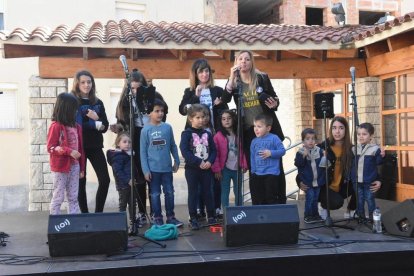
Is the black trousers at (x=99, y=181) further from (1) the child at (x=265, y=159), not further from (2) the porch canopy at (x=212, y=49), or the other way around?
(2) the porch canopy at (x=212, y=49)

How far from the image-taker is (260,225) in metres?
3.85

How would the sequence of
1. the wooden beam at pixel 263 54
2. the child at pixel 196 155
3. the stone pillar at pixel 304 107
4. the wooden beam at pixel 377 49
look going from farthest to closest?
the stone pillar at pixel 304 107
the wooden beam at pixel 263 54
the wooden beam at pixel 377 49
the child at pixel 196 155

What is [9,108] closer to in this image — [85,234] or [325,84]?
[325,84]

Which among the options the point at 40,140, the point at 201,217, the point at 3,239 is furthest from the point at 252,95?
the point at 40,140

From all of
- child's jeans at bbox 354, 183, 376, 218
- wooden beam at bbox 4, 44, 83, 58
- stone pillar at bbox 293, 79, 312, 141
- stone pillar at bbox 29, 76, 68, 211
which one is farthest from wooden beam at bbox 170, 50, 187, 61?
child's jeans at bbox 354, 183, 376, 218

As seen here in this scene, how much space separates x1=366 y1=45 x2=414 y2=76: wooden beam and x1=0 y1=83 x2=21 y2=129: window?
7.61 meters

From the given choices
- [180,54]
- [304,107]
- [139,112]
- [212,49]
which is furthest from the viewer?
[304,107]

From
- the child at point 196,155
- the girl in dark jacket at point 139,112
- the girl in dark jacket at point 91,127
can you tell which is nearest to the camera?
the girl in dark jacket at point 139,112

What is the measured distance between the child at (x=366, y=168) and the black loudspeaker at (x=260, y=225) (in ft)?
4.41

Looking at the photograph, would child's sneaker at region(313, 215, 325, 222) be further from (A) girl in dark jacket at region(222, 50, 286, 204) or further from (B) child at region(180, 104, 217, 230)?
(B) child at region(180, 104, 217, 230)

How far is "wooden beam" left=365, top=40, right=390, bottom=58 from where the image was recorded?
6.77 metres

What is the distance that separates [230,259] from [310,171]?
1876 millimetres

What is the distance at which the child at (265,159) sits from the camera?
4624 mm

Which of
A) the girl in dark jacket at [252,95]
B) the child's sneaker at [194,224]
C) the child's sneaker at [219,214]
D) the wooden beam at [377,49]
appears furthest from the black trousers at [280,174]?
the wooden beam at [377,49]
